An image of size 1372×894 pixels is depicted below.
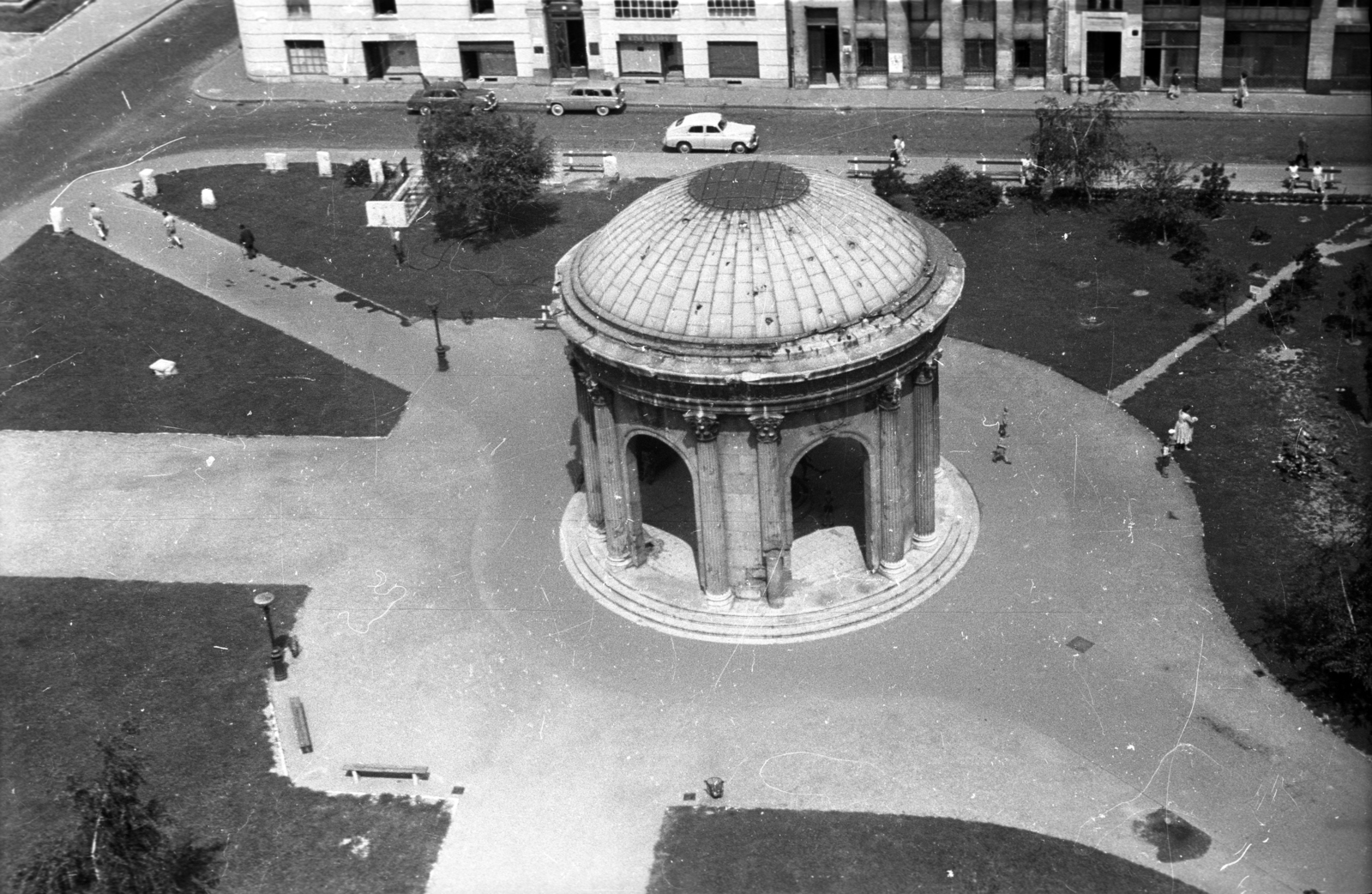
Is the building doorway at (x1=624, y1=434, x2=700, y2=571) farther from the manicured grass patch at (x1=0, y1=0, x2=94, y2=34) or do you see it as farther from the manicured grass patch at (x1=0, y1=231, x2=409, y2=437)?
the manicured grass patch at (x1=0, y1=0, x2=94, y2=34)

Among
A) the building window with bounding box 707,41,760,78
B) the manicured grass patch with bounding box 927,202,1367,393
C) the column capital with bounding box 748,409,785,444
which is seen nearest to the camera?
the column capital with bounding box 748,409,785,444

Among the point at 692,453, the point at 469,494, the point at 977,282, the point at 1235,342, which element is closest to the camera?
the point at 692,453

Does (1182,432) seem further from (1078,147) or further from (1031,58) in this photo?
(1031,58)

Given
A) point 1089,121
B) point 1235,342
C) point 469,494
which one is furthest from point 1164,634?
point 1089,121

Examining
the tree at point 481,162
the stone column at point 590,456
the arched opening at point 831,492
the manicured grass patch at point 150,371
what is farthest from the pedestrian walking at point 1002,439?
the tree at point 481,162

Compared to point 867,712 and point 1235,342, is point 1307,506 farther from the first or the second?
point 867,712

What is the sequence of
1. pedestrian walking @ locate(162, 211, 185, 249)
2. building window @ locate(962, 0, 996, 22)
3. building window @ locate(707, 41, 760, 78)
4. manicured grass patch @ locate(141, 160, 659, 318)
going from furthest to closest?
1. building window @ locate(707, 41, 760, 78)
2. building window @ locate(962, 0, 996, 22)
3. pedestrian walking @ locate(162, 211, 185, 249)
4. manicured grass patch @ locate(141, 160, 659, 318)

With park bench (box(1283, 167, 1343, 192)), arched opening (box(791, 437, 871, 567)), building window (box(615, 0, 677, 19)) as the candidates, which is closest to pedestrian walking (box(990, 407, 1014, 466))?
arched opening (box(791, 437, 871, 567))

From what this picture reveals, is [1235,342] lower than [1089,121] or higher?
lower
